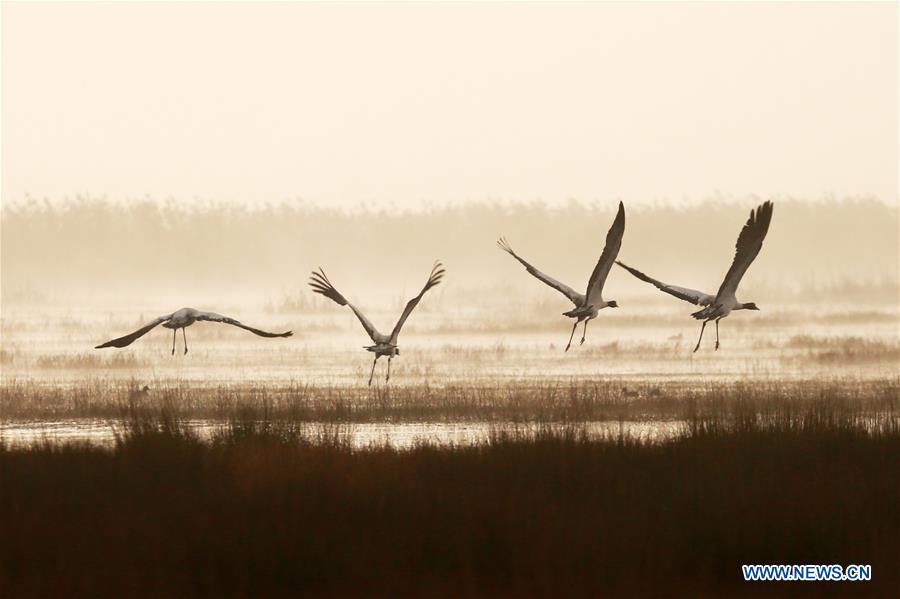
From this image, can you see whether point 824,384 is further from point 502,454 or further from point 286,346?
point 286,346

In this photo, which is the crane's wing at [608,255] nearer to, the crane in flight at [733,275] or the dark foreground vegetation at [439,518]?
the crane in flight at [733,275]

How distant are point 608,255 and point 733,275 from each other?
4.73 feet

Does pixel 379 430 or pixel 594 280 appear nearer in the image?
pixel 594 280

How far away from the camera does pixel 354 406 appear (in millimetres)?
24625

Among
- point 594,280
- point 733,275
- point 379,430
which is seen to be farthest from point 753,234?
point 379,430

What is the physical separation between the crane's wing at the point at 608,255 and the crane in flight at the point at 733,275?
275 mm

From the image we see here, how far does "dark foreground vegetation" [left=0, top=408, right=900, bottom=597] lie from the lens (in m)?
11.6

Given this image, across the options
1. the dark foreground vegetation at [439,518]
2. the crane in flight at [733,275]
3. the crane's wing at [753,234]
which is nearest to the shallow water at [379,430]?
the crane in flight at [733,275]

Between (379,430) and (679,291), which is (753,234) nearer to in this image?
(679,291)

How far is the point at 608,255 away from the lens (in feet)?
61.4

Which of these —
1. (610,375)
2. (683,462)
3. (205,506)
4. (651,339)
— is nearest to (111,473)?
(205,506)

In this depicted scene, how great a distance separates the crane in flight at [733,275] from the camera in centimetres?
1752

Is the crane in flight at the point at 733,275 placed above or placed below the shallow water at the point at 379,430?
above

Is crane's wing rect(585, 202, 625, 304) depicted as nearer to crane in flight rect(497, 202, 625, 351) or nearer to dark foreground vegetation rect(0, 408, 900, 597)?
crane in flight rect(497, 202, 625, 351)
